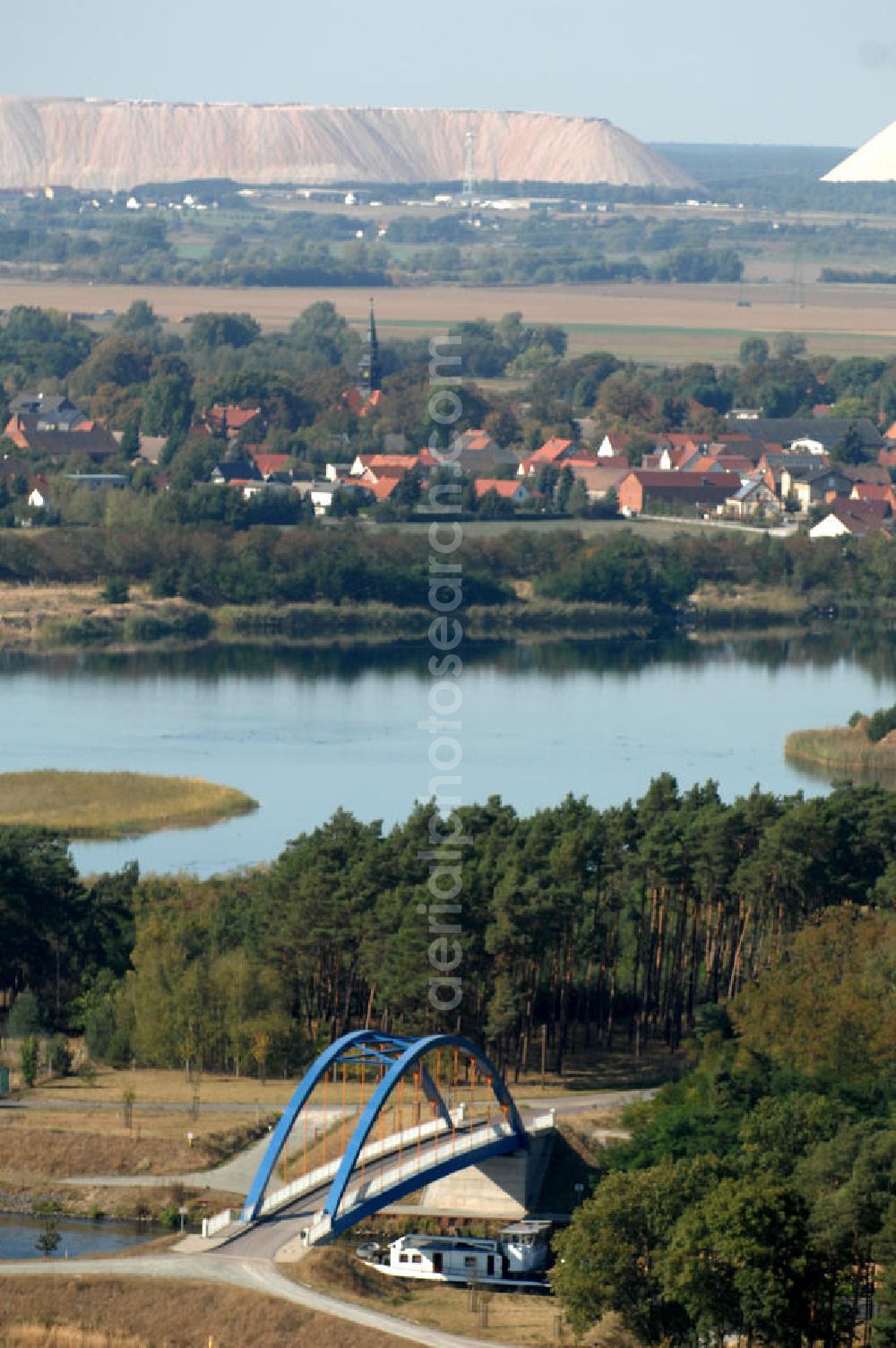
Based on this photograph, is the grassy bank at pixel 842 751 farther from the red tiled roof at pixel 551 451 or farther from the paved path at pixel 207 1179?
the red tiled roof at pixel 551 451

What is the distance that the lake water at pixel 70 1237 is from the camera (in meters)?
12.7

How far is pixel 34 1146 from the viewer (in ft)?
45.4

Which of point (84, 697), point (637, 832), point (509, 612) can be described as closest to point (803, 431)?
point (509, 612)

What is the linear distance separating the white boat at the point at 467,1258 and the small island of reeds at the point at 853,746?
39.0 feet

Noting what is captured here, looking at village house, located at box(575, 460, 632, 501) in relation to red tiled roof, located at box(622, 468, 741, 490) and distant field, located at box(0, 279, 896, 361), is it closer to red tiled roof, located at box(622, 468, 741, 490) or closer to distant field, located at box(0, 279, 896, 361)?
red tiled roof, located at box(622, 468, 741, 490)

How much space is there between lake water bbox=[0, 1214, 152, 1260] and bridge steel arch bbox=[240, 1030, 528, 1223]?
613 millimetres

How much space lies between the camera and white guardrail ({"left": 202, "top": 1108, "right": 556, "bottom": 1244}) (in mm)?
12453

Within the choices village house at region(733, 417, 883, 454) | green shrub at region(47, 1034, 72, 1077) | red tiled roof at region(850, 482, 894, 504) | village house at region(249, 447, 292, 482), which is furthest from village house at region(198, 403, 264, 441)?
green shrub at region(47, 1034, 72, 1077)

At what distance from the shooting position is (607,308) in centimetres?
7081

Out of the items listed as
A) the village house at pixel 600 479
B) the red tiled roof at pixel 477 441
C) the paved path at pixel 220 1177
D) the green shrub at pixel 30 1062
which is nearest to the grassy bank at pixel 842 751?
the green shrub at pixel 30 1062

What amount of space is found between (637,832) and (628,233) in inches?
3000

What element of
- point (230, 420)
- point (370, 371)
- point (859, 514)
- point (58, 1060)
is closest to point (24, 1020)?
point (58, 1060)

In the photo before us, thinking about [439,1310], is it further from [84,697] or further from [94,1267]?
[84,697]

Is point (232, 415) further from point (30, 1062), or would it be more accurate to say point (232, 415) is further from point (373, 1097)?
point (373, 1097)
